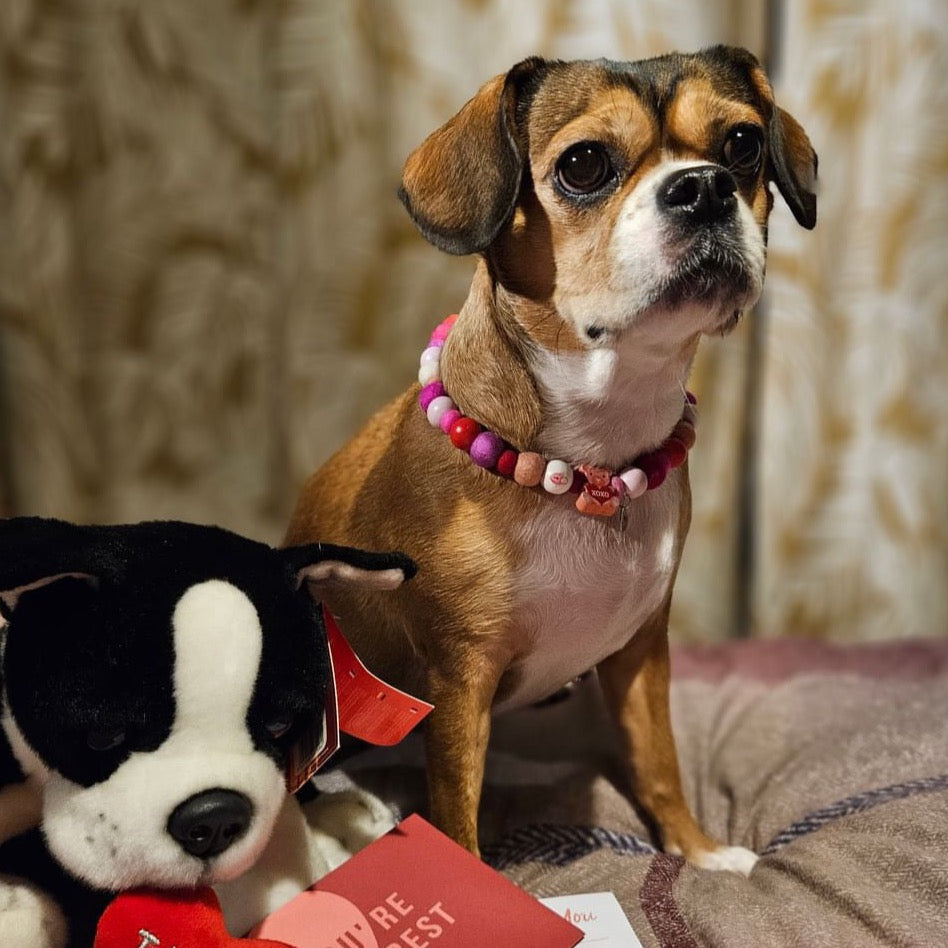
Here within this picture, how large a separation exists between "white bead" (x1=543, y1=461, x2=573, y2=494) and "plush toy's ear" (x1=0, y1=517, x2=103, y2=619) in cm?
40

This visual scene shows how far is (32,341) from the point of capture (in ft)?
5.24

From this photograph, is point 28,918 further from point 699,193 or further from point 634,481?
point 699,193

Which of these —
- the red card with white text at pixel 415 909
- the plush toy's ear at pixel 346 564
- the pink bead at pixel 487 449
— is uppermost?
the pink bead at pixel 487 449

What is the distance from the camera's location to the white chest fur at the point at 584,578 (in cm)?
98

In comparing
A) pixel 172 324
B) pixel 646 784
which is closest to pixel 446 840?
pixel 646 784

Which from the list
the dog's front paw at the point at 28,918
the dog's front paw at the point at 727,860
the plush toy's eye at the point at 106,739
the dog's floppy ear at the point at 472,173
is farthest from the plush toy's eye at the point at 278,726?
the dog's front paw at the point at 727,860

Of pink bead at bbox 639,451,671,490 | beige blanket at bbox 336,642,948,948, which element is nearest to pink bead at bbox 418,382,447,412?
pink bead at bbox 639,451,671,490

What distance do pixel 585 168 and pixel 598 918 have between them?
68cm

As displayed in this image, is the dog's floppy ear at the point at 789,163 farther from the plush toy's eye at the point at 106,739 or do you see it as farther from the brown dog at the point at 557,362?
the plush toy's eye at the point at 106,739

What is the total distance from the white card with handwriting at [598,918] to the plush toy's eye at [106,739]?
41 cm

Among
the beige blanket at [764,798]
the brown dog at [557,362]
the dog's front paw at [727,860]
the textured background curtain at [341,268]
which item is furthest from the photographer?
the textured background curtain at [341,268]

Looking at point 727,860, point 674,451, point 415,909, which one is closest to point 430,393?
point 674,451

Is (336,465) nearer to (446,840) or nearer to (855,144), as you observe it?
(446,840)

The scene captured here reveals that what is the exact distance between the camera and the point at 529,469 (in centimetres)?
95
